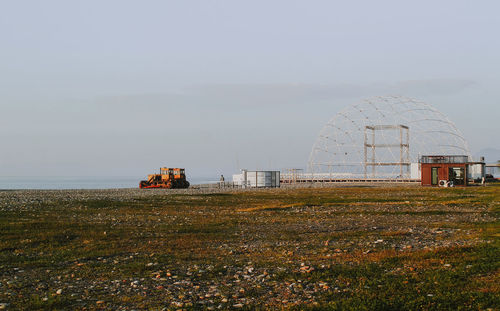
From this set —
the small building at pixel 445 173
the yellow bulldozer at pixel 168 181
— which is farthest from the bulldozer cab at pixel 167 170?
the small building at pixel 445 173

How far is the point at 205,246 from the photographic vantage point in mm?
13625

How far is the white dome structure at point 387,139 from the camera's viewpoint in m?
101

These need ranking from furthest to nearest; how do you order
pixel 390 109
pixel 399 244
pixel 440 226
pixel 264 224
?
pixel 390 109 → pixel 264 224 → pixel 440 226 → pixel 399 244

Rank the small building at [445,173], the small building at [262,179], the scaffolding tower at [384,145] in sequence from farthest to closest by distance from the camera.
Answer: the scaffolding tower at [384,145] < the small building at [262,179] < the small building at [445,173]

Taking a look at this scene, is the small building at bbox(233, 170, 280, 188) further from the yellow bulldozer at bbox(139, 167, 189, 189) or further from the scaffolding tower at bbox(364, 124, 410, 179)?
the scaffolding tower at bbox(364, 124, 410, 179)

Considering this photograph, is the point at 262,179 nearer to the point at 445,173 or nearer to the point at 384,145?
the point at 445,173

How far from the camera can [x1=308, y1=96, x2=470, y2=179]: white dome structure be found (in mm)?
101312

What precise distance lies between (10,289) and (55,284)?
78 cm

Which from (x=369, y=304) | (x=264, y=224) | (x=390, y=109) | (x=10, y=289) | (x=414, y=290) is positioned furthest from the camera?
(x=390, y=109)

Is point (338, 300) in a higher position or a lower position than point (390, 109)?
lower

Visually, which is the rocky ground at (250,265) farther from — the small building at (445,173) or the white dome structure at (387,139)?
the white dome structure at (387,139)

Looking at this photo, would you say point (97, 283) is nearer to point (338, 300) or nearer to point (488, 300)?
point (338, 300)

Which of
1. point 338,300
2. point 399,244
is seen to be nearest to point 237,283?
point 338,300

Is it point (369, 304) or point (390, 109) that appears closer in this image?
point (369, 304)
